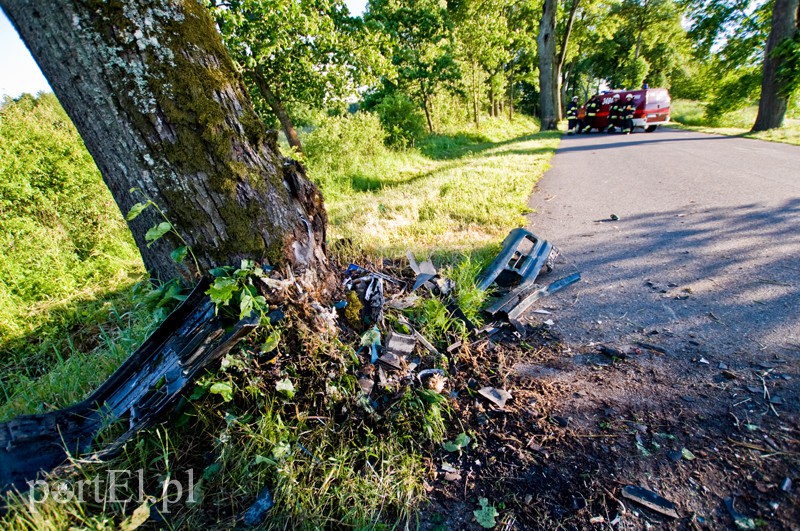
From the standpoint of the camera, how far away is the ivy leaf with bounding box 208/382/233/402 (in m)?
1.66

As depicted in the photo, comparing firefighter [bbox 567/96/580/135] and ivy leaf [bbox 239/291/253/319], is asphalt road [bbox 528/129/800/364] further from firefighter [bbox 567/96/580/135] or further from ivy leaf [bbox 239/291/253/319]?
firefighter [bbox 567/96/580/135]

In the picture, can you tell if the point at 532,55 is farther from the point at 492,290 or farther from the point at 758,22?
the point at 492,290

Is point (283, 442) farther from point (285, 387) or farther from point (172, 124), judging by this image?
point (172, 124)

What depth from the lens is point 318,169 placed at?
1045cm

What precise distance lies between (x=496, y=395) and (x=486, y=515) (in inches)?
26.6

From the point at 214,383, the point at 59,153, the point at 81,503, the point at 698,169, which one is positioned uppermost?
the point at 59,153

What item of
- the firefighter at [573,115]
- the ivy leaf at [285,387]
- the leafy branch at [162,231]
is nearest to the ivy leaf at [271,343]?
the ivy leaf at [285,387]

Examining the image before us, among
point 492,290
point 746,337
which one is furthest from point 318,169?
point 746,337

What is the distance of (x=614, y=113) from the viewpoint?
1650cm

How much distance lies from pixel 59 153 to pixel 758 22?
22.7m

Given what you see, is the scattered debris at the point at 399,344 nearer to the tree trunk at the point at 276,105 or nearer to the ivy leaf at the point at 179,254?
the ivy leaf at the point at 179,254

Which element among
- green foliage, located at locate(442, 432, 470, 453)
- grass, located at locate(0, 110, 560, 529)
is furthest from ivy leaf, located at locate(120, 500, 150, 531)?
green foliage, located at locate(442, 432, 470, 453)

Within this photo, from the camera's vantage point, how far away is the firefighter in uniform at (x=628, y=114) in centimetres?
1541

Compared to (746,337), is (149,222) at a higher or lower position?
higher
